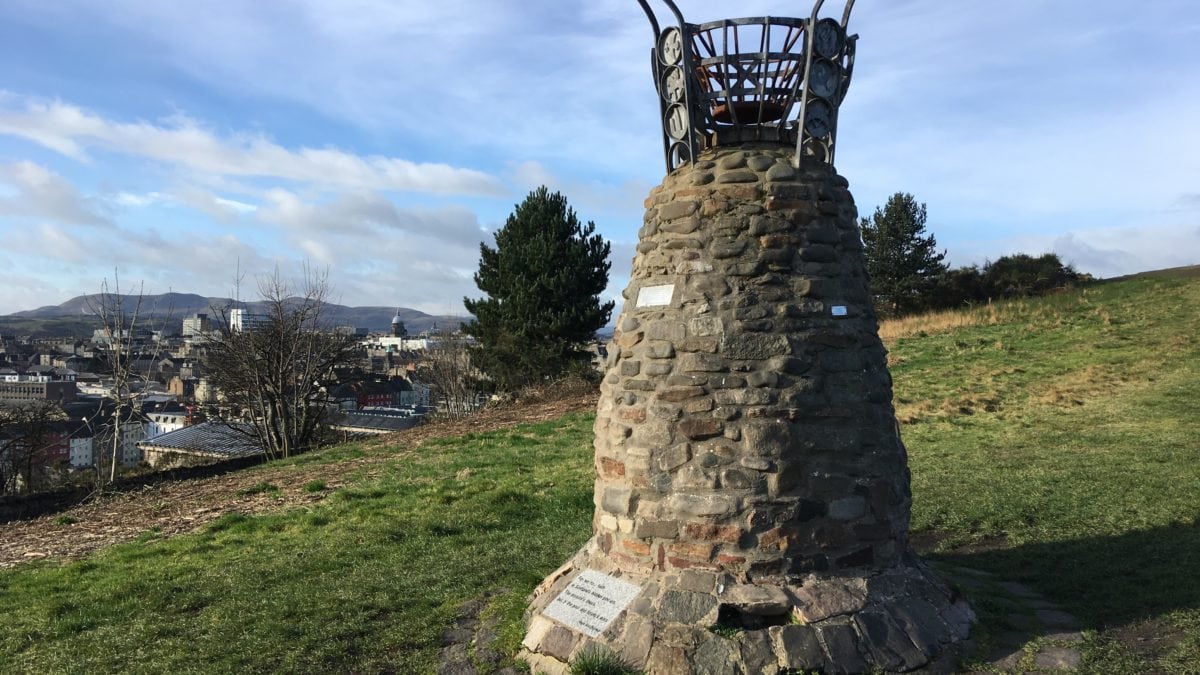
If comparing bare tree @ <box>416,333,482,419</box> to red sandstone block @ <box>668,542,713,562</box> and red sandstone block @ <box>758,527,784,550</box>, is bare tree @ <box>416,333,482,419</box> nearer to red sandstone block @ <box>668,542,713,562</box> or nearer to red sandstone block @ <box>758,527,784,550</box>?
red sandstone block @ <box>668,542,713,562</box>

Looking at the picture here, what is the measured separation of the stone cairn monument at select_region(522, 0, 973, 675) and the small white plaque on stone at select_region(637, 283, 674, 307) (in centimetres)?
2

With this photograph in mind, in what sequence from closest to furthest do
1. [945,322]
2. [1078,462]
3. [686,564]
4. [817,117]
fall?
[686,564] < [817,117] < [1078,462] < [945,322]

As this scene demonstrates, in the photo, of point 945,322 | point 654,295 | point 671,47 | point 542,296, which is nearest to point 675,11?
point 671,47

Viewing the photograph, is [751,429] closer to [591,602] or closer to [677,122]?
[591,602]

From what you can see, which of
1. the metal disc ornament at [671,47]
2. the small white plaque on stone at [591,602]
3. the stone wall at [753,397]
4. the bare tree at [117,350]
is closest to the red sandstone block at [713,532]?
the stone wall at [753,397]

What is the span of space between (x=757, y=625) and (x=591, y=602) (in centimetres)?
117

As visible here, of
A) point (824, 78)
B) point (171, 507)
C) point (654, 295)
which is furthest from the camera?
point (171, 507)

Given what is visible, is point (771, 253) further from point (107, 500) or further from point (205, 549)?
point (107, 500)

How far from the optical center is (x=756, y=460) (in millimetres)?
5148

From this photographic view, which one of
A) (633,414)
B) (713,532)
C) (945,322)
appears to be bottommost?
(713,532)

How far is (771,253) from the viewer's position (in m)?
5.44

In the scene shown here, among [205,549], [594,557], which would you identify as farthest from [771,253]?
[205,549]

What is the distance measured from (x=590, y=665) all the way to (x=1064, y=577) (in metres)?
4.70

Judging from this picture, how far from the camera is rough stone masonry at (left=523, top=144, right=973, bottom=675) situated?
4.96 m
